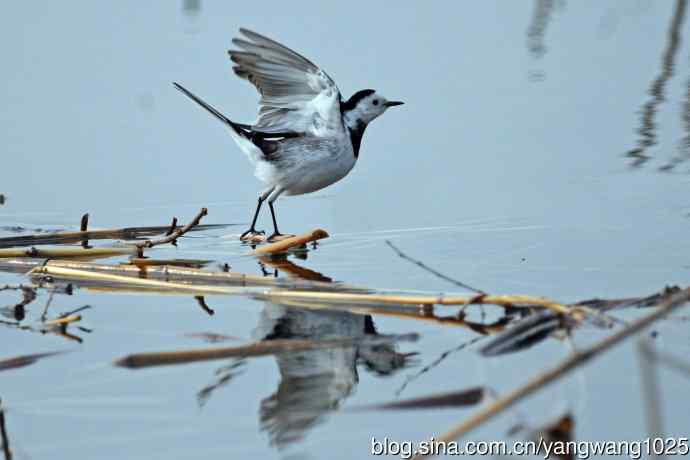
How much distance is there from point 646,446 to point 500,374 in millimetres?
745

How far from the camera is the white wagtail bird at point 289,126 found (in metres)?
8.08

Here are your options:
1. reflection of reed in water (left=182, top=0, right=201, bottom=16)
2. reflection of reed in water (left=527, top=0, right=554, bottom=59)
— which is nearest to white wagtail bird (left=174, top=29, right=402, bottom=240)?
reflection of reed in water (left=527, top=0, right=554, bottom=59)

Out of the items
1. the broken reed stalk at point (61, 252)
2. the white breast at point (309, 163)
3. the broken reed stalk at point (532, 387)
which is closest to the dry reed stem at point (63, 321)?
the broken reed stalk at point (61, 252)

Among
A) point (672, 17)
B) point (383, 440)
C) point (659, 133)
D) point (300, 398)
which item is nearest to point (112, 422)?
point (300, 398)

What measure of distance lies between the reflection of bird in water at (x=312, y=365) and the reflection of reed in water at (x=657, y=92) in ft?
13.5

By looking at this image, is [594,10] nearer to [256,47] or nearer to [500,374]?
[256,47]

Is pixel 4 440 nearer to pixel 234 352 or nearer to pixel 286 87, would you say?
pixel 234 352

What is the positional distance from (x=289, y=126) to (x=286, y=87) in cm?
27

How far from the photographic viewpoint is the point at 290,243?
698 centimetres

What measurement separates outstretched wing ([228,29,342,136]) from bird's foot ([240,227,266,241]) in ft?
2.92

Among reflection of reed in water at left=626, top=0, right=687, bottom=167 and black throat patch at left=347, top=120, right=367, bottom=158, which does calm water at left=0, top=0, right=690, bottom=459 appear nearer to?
reflection of reed in water at left=626, top=0, right=687, bottom=167

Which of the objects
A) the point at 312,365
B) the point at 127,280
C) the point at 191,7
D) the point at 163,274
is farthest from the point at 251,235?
the point at 191,7

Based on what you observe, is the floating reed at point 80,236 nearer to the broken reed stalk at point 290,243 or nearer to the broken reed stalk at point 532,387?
the broken reed stalk at point 290,243

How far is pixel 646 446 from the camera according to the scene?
404 centimetres
